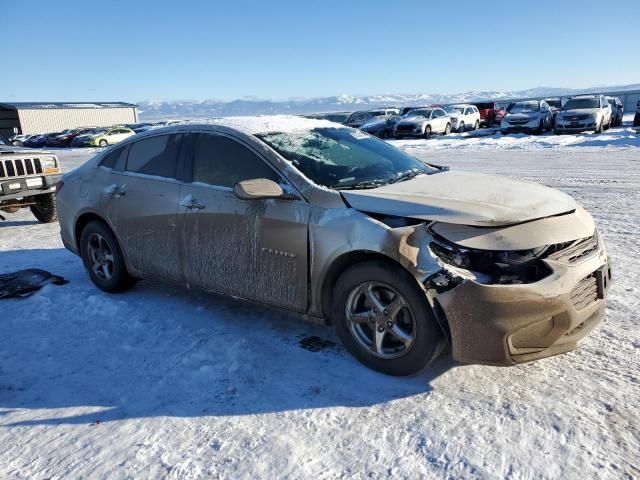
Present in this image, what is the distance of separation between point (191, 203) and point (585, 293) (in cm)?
284

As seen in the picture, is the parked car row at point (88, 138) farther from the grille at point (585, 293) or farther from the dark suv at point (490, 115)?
the grille at point (585, 293)

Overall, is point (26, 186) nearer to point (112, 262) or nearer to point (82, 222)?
point (82, 222)

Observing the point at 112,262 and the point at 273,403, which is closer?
the point at 273,403

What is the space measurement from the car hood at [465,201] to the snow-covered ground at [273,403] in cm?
99

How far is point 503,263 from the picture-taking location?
2.92 metres

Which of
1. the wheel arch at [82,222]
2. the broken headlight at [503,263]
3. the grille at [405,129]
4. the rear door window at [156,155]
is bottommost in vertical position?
the grille at [405,129]

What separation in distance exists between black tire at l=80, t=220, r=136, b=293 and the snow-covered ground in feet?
1.13

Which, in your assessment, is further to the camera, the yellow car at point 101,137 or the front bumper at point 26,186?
the yellow car at point 101,137

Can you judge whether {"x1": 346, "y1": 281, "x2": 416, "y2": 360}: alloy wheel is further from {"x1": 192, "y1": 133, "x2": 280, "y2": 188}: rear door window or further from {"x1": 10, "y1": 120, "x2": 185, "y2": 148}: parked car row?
{"x1": 10, "y1": 120, "x2": 185, "y2": 148}: parked car row

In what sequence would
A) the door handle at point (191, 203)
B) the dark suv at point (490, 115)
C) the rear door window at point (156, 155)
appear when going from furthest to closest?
the dark suv at point (490, 115) → the rear door window at point (156, 155) → the door handle at point (191, 203)

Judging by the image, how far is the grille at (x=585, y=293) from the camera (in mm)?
2971

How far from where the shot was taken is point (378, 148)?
14.7 feet

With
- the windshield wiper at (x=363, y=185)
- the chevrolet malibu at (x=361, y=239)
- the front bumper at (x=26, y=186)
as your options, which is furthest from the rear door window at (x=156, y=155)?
the front bumper at (x=26, y=186)

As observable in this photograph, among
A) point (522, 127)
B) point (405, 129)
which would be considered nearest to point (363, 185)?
point (522, 127)
